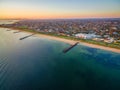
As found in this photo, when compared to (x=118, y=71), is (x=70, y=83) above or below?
above

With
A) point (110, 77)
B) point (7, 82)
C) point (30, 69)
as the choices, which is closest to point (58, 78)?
point (30, 69)

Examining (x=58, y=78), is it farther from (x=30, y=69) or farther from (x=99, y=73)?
(x=99, y=73)

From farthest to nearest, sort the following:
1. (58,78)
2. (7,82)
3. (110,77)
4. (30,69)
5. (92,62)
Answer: (92,62)
(30,69)
(110,77)
(58,78)
(7,82)

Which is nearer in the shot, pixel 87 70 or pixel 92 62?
pixel 87 70

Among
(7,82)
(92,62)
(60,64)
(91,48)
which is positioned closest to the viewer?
(7,82)

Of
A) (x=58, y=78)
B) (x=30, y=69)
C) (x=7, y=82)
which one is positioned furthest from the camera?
(x=30, y=69)

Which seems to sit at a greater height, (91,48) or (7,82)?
(7,82)


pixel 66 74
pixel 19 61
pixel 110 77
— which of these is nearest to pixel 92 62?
pixel 110 77

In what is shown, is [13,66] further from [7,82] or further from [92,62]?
[92,62]

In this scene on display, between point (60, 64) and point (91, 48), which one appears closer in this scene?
point (60, 64)
